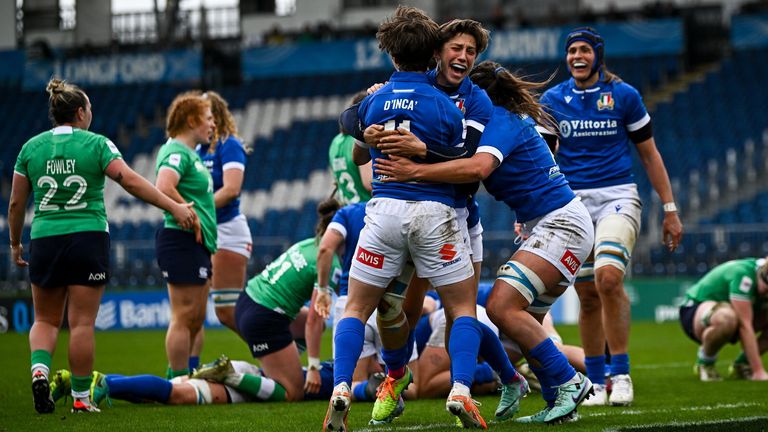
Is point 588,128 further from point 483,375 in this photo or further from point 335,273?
point 335,273

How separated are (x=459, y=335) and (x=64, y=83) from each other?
3.45 metres

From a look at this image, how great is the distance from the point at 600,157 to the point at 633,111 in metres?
0.38

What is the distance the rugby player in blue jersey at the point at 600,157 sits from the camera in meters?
7.03

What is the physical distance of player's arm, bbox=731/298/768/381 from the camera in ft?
27.8

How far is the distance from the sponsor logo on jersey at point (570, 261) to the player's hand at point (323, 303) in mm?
1839

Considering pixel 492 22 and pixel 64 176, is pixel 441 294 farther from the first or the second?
pixel 492 22

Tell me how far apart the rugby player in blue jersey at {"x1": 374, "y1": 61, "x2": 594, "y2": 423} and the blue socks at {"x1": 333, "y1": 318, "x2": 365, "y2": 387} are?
716mm

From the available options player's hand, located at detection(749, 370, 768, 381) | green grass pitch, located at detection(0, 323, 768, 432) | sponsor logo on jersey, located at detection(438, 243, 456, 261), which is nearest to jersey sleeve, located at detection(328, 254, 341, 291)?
green grass pitch, located at detection(0, 323, 768, 432)

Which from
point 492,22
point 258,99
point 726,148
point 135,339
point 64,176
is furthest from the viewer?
point 258,99

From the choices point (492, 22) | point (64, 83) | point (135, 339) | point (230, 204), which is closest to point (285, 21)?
point (492, 22)

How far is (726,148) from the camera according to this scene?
23719 millimetres

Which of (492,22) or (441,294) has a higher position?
(492,22)

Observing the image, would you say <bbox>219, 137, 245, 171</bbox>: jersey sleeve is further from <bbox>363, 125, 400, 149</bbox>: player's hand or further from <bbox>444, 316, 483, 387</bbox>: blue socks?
<bbox>444, 316, 483, 387</bbox>: blue socks

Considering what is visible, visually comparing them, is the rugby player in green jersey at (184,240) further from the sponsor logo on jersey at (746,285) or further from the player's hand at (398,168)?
the sponsor logo on jersey at (746,285)
